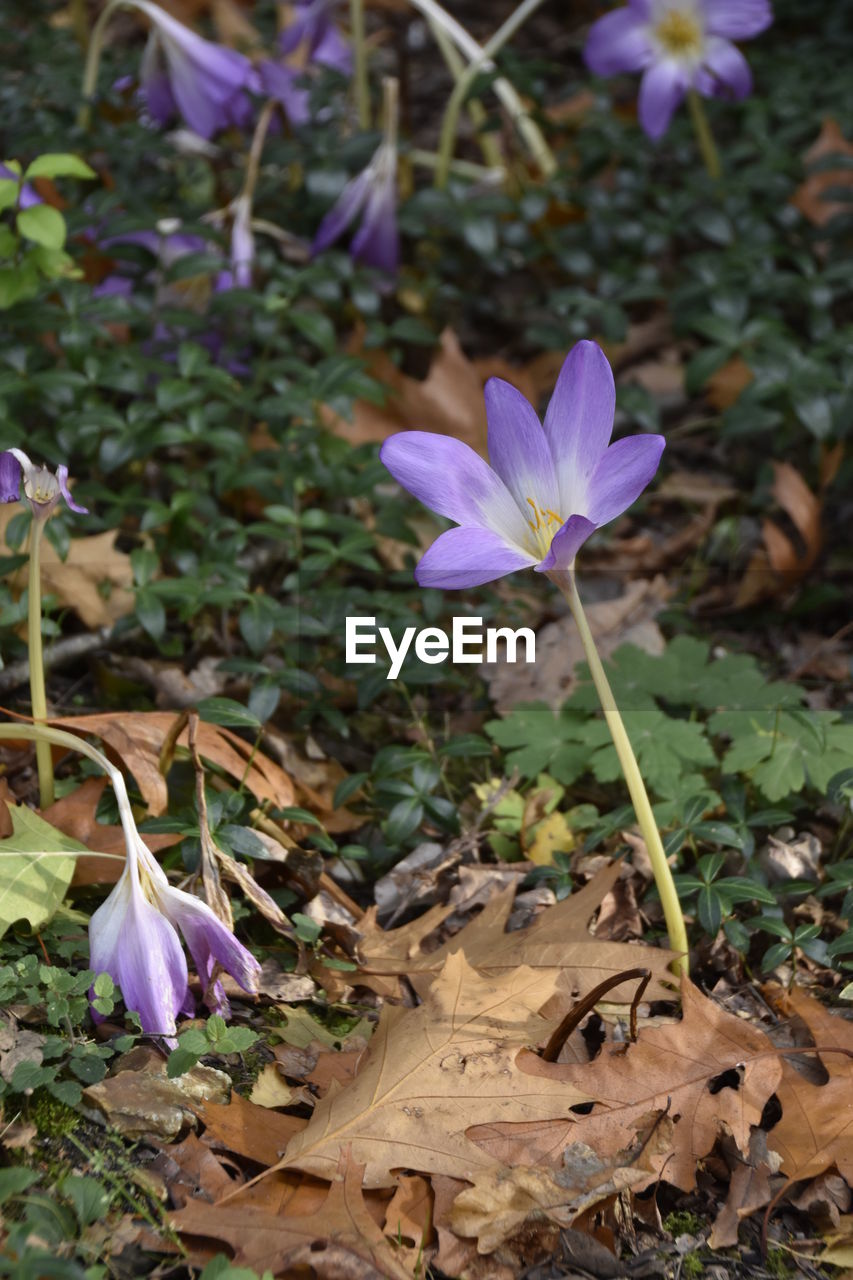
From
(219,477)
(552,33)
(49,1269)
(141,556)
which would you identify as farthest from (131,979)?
(552,33)

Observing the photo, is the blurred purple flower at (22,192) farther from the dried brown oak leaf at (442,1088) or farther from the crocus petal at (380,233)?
the dried brown oak leaf at (442,1088)

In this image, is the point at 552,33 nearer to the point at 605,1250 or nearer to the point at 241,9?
A: the point at 241,9

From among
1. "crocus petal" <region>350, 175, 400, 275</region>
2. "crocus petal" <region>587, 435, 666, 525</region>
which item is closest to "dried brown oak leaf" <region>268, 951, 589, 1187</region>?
"crocus petal" <region>587, 435, 666, 525</region>

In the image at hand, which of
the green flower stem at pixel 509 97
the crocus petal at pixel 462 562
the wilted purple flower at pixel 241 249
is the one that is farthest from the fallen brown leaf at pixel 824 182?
the crocus petal at pixel 462 562

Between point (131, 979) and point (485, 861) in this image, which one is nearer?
point (131, 979)

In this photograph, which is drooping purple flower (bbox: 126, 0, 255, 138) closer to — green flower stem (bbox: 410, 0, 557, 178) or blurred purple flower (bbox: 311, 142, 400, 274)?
blurred purple flower (bbox: 311, 142, 400, 274)
